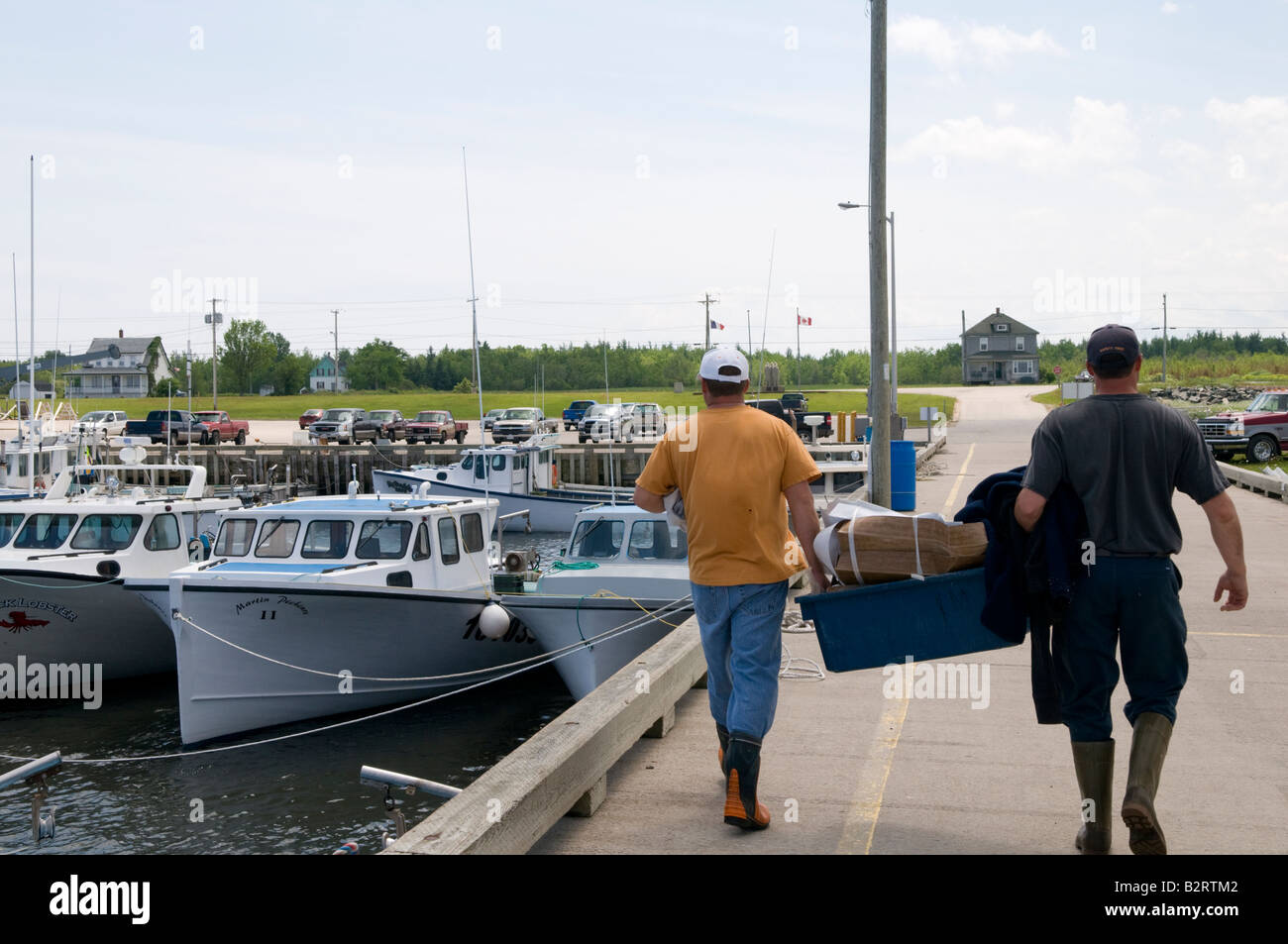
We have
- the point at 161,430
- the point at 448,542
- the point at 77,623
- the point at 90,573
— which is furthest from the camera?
the point at 161,430

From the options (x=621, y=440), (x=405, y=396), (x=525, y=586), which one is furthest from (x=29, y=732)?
(x=405, y=396)

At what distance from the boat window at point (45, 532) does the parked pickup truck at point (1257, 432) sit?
99.6ft

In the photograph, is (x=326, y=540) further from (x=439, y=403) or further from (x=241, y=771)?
(x=439, y=403)

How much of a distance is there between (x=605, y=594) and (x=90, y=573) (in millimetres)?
8569

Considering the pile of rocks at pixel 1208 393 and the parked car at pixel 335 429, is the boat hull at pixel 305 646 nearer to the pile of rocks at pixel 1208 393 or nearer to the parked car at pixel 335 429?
the parked car at pixel 335 429

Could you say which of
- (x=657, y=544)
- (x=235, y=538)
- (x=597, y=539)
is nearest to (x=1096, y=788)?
(x=657, y=544)

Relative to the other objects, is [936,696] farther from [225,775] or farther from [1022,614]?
[225,775]

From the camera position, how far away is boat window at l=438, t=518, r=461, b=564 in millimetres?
15297

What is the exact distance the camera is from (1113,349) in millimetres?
4836

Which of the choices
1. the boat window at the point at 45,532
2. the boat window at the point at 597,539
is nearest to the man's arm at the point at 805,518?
the boat window at the point at 597,539

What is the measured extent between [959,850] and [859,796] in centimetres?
85

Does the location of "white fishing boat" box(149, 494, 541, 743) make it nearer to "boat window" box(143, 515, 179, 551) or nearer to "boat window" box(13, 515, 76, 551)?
"boat window" box(143, 515, 179, 551)

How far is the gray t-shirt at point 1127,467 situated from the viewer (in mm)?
4688

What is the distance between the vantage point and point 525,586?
1446 cm
